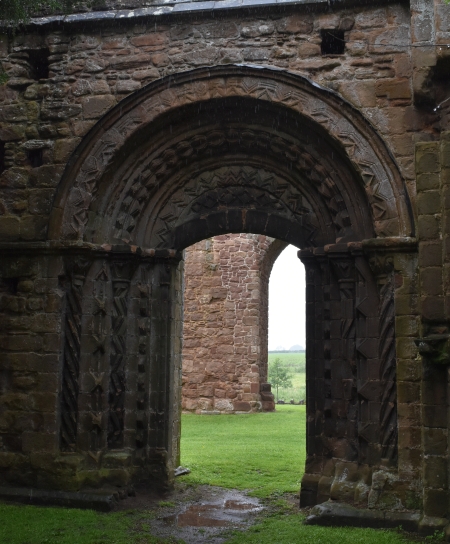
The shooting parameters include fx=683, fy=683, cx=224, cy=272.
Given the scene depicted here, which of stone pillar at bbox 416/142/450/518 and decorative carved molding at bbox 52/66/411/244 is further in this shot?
decorative carved molding at bbox 52/66/411/244

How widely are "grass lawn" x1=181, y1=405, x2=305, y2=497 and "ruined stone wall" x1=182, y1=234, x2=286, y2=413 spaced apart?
0.65m

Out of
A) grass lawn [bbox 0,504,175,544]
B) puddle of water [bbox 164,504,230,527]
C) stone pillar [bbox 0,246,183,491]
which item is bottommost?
puddle of water [bbox 164,504,230,527]

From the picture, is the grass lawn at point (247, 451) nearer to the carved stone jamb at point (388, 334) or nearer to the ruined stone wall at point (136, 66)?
the carved stone jamb at point (388, 334)

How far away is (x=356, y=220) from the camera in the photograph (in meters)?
7.00

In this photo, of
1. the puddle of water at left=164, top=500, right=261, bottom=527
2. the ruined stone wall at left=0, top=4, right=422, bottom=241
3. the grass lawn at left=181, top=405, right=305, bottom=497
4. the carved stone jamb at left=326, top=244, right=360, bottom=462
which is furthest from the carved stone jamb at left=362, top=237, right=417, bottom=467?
the grass lawn at left=181, top=405, right=305, bottom=497

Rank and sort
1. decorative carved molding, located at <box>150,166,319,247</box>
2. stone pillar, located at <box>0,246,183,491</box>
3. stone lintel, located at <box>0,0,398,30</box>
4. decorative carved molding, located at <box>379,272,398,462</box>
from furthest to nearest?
decorative carved molding, located at <box>150,166,319,247</box> < stone lintel, located at <box>0,0,398,30</box> < stone pillar, located at <box>0,246,183,491</box> < decorative carved molding, located at <box>379,272,398,462</box>

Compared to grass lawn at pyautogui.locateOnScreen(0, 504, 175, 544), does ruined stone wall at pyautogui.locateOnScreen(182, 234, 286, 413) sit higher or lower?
higher

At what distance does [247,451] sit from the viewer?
33.9 feet

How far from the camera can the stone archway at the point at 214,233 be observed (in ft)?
22.0

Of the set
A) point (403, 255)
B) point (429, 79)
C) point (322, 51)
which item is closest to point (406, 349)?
point (403, 255)

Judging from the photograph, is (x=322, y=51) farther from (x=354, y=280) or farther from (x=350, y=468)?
(x=350, y=468)

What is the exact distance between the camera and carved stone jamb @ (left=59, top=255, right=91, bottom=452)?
23.4 ft

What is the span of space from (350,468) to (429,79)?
3.83 m

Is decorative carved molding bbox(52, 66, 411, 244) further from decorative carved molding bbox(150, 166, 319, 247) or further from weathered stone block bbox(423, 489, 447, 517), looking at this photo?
weathered stone block bbox(423, 489, 447, 517)
